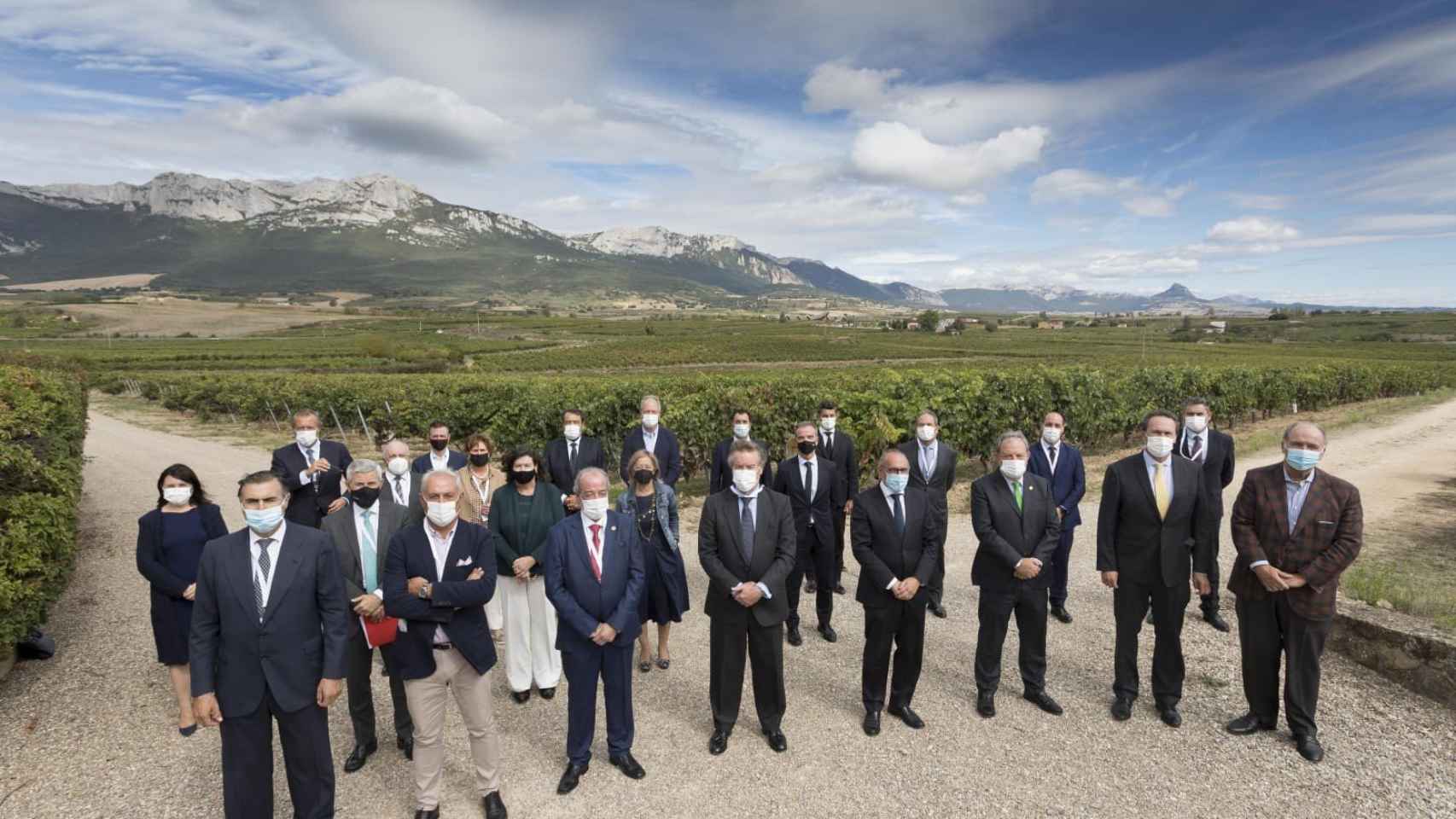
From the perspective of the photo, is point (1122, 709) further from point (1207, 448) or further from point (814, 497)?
point (1207, 448)

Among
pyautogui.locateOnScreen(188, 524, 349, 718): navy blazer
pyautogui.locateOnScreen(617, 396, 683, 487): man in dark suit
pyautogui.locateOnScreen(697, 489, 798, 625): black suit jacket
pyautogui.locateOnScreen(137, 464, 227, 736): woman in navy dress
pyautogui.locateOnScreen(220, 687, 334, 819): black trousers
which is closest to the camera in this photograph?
pyautogui.locateOnScreen(188, 524, 349, 718): navy blazer

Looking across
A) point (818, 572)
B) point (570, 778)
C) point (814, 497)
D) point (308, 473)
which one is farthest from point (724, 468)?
point (308, 473)

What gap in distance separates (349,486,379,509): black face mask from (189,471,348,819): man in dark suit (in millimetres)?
830

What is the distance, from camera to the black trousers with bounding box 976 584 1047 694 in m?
5.62

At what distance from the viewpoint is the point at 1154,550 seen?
18.2 ft

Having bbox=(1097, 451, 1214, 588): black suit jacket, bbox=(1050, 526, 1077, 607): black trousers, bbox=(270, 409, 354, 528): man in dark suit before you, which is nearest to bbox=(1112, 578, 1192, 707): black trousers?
bbox=(1097, 451, 1214, 588): black suit jacket

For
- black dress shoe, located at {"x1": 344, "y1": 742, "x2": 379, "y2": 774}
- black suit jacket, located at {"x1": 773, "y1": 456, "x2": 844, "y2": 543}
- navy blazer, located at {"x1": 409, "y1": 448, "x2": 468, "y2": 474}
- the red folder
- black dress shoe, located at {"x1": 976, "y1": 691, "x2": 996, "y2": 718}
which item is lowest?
black dress shoe, located at {"x1": 344, "y1": 742, "x2": 379, "y2": 774}

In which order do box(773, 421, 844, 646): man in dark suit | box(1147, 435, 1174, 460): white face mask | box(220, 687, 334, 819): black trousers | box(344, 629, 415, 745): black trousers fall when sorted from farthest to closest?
box(773, 421, 844, 646): man in dark suit → box(1147, 435, 1174, 460): white face mask → box(344, 629, 415, 745): black trousers → box(220, 687, 334, 819): black trousers

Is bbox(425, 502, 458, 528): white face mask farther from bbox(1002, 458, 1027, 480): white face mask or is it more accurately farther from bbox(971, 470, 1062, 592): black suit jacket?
bbox(1002, 458, 1027, 480): white face mask

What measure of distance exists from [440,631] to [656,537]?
81.3 inches

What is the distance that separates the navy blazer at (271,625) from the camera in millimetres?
3852

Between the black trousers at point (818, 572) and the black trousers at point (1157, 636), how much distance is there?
109 inches

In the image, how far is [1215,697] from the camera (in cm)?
578

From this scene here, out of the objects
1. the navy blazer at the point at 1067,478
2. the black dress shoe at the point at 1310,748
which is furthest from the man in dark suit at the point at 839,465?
the black dress shoe at the point at 1310,748
